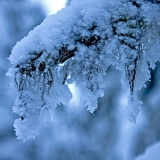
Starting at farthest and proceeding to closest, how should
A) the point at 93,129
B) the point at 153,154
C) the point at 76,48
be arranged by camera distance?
the point at 93,129 < the point at 153,154 < the point at 76,48

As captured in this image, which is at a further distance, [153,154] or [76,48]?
[153,154]

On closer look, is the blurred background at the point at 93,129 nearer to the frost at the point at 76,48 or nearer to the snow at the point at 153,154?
the snow at the point at 153,154

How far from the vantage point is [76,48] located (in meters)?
1.17

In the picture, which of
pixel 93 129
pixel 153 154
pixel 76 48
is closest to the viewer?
pixel 76 48

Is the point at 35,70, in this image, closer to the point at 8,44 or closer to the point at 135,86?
the point at 135,86

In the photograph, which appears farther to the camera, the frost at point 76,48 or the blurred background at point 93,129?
the blurred background at point 93,129

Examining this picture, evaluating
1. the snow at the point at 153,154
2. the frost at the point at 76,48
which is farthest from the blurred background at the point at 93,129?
the frost at the point at 76,48

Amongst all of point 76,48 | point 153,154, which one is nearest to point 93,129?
point 153,154

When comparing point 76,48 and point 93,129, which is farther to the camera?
point 93,129

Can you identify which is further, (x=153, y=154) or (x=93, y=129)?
(x=93, y=129)

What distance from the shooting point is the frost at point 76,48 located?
116 centimetres

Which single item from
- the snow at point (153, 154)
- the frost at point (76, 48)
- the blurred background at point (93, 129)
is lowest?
the frost at point (76, 48)

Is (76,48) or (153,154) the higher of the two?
(153,154)

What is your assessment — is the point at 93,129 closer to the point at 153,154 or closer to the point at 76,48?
the point at 153,154
